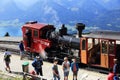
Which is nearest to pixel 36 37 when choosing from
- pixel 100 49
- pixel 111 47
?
pixel 100 49

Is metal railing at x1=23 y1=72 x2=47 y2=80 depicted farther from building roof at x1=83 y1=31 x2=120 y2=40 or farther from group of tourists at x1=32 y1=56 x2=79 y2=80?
building roof at x1=83 y1=31 x2=120 y2=40

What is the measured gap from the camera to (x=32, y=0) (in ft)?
616

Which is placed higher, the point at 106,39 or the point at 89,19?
the point at 89,19

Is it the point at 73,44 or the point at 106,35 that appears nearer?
the point at 106,35

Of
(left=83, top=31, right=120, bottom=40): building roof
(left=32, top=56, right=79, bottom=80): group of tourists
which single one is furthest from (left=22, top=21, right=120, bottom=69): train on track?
(left=32, top=56, right=79, bottom=80): group of tourists

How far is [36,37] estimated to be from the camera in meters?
30.0

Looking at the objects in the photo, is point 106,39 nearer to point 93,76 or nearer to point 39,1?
point 93,76

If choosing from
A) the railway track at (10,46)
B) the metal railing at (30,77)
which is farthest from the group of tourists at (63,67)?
the railway track at (10,46)

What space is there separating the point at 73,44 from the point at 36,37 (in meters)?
3.32

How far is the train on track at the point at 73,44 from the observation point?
25156mm

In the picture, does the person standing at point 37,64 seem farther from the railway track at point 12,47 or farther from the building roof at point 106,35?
the building roof at point 106,35

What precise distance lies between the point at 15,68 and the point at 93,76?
19.1ft

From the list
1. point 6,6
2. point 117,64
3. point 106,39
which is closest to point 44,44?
point 106,39

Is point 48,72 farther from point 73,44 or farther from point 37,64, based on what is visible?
point 37,64
